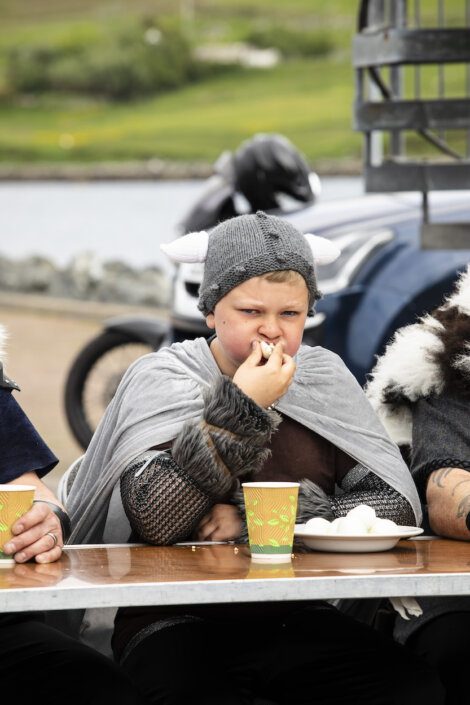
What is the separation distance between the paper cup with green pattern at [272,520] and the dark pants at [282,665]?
26 cm

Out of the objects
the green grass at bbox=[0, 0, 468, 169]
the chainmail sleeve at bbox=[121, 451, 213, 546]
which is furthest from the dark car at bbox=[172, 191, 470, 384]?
the green grass at bbox=[0, 0, 468, 169]

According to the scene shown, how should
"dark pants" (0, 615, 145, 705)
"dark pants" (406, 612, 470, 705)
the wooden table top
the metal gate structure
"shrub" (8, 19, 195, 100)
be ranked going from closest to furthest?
the wooden table top < "dark pants" (0, 615, 145, 705) < "dark pants" (406, 612, 470, 705) < the metal gate structure < "shrub" (8, 19, 195, 100)

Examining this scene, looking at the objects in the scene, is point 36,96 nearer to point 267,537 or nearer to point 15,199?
point 15,199

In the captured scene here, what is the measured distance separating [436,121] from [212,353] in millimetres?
3078

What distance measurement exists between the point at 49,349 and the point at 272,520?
38.4 feet

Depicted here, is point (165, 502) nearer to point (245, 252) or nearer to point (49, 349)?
point (245, 252)

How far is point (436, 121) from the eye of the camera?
596 centimetres

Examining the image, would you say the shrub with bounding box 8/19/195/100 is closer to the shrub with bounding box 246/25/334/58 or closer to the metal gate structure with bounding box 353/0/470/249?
the shrub with bounding box 246/25/334/58

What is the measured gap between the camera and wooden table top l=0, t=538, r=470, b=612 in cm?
230

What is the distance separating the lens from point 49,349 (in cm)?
1417

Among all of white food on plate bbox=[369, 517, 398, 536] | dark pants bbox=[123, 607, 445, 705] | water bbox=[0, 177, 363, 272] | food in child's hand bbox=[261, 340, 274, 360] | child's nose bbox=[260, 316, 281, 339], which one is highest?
child's nose bbox=[260, 316, 281, 339]

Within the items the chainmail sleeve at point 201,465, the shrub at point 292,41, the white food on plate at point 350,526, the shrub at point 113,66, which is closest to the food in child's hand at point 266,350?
the chainmail sleeve at point 201,465

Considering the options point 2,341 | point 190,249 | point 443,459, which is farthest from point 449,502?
point 2,341

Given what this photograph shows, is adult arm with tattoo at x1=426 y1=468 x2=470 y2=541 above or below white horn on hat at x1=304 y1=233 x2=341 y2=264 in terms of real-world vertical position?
below
